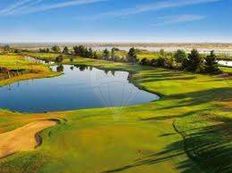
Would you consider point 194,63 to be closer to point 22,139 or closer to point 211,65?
point 211,65

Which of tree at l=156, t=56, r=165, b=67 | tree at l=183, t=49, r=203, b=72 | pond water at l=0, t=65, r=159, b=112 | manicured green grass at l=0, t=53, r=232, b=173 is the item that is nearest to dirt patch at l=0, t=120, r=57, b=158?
manicured green grass at l=0, t=53, r=232, b=173

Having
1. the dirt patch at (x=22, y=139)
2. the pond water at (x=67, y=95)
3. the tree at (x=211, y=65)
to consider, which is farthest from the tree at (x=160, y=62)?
the dirt patch at (x=22, y=139)

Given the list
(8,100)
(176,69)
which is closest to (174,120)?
(8,100)

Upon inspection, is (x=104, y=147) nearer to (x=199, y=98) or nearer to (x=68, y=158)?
(x=68, y=158)

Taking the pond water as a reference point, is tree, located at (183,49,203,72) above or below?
above

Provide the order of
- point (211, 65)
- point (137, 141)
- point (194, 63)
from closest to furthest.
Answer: point (137, 141) < point (211, 65) < point (194, 63)

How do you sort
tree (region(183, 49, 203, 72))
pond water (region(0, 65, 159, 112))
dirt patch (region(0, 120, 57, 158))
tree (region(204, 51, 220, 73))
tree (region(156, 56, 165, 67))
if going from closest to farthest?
dirt patch (region(0, 120, 57, 158)), pond water (region(0, 65, 159, 112)), tree (region(204, 51, 220, 73)), tree (region(183, 49, 203, 72)), tree (region(156, 56, 165, 67))

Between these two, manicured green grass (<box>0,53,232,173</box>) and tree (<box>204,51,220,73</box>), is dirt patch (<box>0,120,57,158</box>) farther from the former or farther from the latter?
tree (<box>204,51,220,73</box>)

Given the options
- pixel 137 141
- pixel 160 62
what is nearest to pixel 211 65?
pixel 160 62
